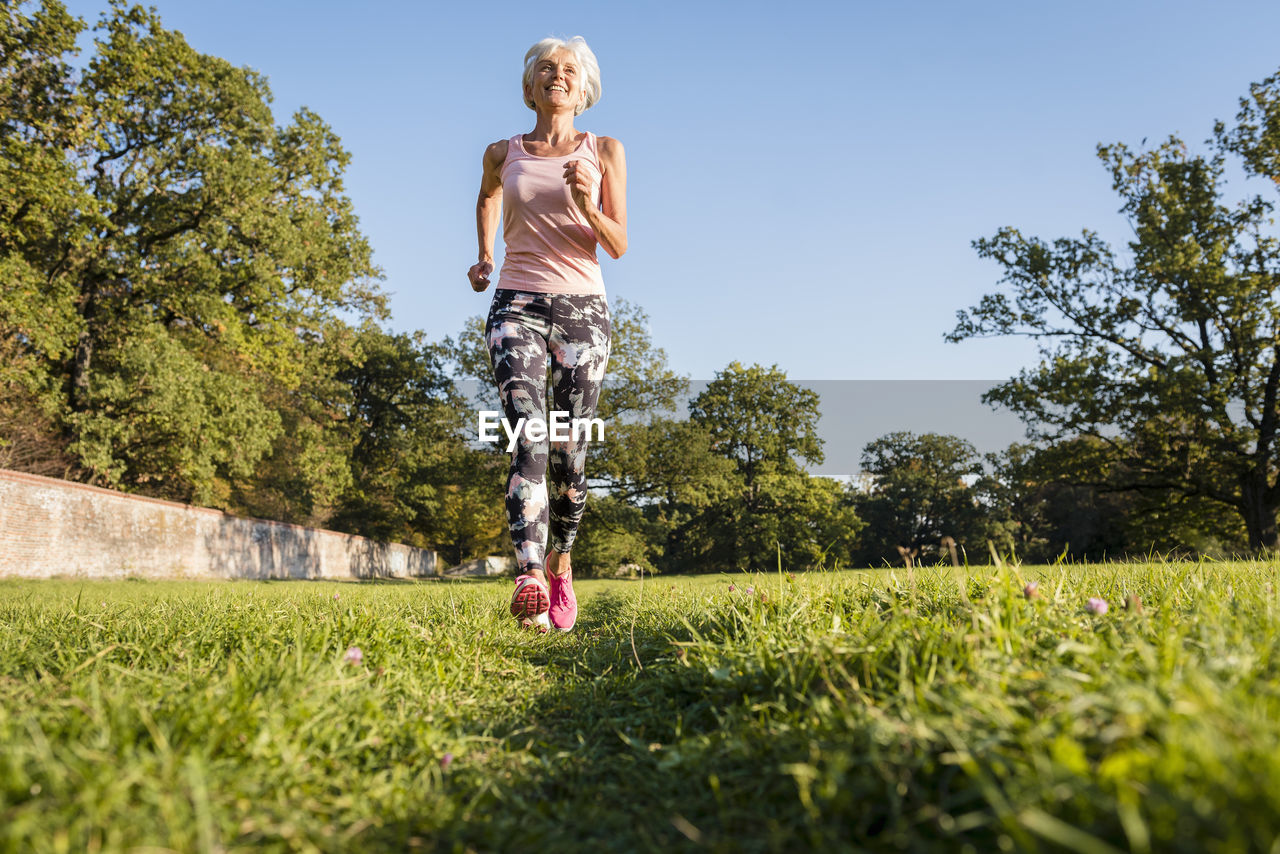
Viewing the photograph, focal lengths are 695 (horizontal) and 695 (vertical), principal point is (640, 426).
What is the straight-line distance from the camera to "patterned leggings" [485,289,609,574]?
3.47 meters

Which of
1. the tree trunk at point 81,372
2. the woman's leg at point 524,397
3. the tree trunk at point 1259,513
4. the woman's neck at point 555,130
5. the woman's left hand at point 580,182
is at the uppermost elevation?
the tree trunk at point 81,372

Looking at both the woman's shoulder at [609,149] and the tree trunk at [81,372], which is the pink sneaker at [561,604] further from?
the tree trunk at [81,372]

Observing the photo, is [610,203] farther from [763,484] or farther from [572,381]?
[763,484]

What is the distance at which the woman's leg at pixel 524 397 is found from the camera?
11.3 feet

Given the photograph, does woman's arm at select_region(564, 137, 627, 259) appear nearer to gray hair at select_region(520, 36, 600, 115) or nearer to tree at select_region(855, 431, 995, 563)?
gray hair at select_region(520, 36, 600, 115)

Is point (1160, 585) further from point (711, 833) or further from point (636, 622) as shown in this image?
point (711, 833)

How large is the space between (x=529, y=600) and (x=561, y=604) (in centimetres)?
52

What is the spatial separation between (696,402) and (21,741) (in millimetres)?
38522

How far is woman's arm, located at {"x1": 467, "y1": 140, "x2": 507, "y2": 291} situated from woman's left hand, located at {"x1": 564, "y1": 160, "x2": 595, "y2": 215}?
0.82m

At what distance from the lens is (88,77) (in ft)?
58.1

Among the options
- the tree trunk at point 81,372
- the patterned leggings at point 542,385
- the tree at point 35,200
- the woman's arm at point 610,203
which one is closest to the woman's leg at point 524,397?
the patterned leggings at point 542,385

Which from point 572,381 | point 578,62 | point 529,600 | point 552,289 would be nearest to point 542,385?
point 572,381

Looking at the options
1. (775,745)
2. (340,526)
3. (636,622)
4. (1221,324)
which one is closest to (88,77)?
(636,622)

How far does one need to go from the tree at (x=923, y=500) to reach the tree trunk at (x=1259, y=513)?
2245 centimetres
